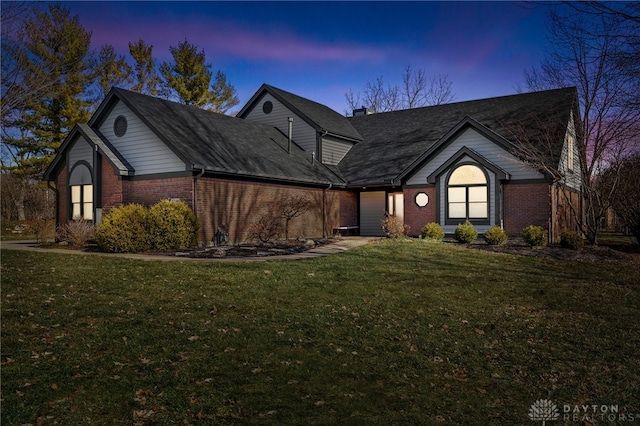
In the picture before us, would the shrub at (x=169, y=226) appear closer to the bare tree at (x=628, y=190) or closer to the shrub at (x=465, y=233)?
the shrub at (x=465, y=233)

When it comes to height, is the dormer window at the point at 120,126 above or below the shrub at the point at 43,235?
above

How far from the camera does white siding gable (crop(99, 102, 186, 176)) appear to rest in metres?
19.7

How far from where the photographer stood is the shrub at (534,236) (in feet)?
63.3

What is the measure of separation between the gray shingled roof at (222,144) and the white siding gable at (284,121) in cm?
108

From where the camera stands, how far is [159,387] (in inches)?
210

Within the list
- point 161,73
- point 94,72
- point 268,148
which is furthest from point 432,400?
point 161,73

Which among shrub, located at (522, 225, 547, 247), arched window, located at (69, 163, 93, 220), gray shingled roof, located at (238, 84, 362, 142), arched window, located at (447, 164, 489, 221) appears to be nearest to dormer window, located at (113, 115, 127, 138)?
arched window, located at (69, 163, 93, 220)

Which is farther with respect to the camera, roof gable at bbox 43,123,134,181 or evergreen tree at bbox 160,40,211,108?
evergreen tree at bbox 160,40,211,108

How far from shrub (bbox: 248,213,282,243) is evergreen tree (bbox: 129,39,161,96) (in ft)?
89.4

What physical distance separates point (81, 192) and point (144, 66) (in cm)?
2543

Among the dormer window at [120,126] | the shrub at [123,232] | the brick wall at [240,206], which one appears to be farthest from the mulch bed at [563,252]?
the dormer window at [120,126]

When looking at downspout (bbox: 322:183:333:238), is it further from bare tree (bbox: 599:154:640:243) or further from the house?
bare tree (bbox: 599:154:640:243)

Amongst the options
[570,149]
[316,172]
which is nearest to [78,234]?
[316,172]

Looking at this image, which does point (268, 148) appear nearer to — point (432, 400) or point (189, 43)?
point (432, 400)
